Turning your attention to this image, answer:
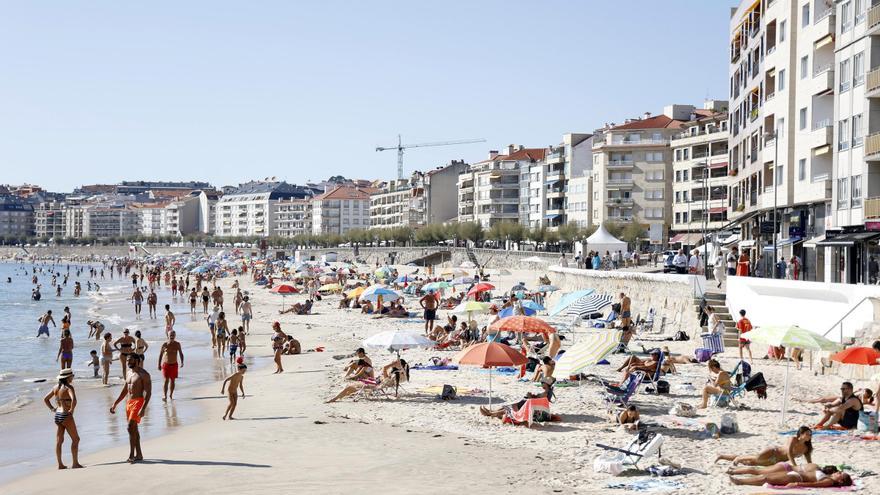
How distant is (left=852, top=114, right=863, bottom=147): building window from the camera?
93.9 ft

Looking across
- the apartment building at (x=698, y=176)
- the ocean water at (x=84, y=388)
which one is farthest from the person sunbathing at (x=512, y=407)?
the apartment building at (x=698, y=176)

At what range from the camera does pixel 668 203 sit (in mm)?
84750

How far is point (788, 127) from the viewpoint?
113ft

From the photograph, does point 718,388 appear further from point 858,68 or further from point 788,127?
point 788,127

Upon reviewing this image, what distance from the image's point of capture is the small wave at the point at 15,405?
65.3ft

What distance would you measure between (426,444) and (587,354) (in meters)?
3.38

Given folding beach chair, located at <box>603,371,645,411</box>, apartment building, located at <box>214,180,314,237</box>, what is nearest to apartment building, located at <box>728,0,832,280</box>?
folding beach chair, located at <box>603,371,645,411</box>

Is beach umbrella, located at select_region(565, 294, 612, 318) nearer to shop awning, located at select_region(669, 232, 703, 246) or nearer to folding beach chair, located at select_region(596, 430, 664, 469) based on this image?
folding beach chair, located at select_region(596, 430, 664, 469)

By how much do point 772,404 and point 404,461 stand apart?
6783 mm

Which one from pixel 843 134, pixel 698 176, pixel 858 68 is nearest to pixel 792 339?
pixel 858 68

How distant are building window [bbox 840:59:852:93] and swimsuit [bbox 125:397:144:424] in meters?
23.1

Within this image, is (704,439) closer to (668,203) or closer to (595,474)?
(595,474)

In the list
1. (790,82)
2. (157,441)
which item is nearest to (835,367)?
(157,441)

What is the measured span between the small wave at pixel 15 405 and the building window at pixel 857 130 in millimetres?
22627
